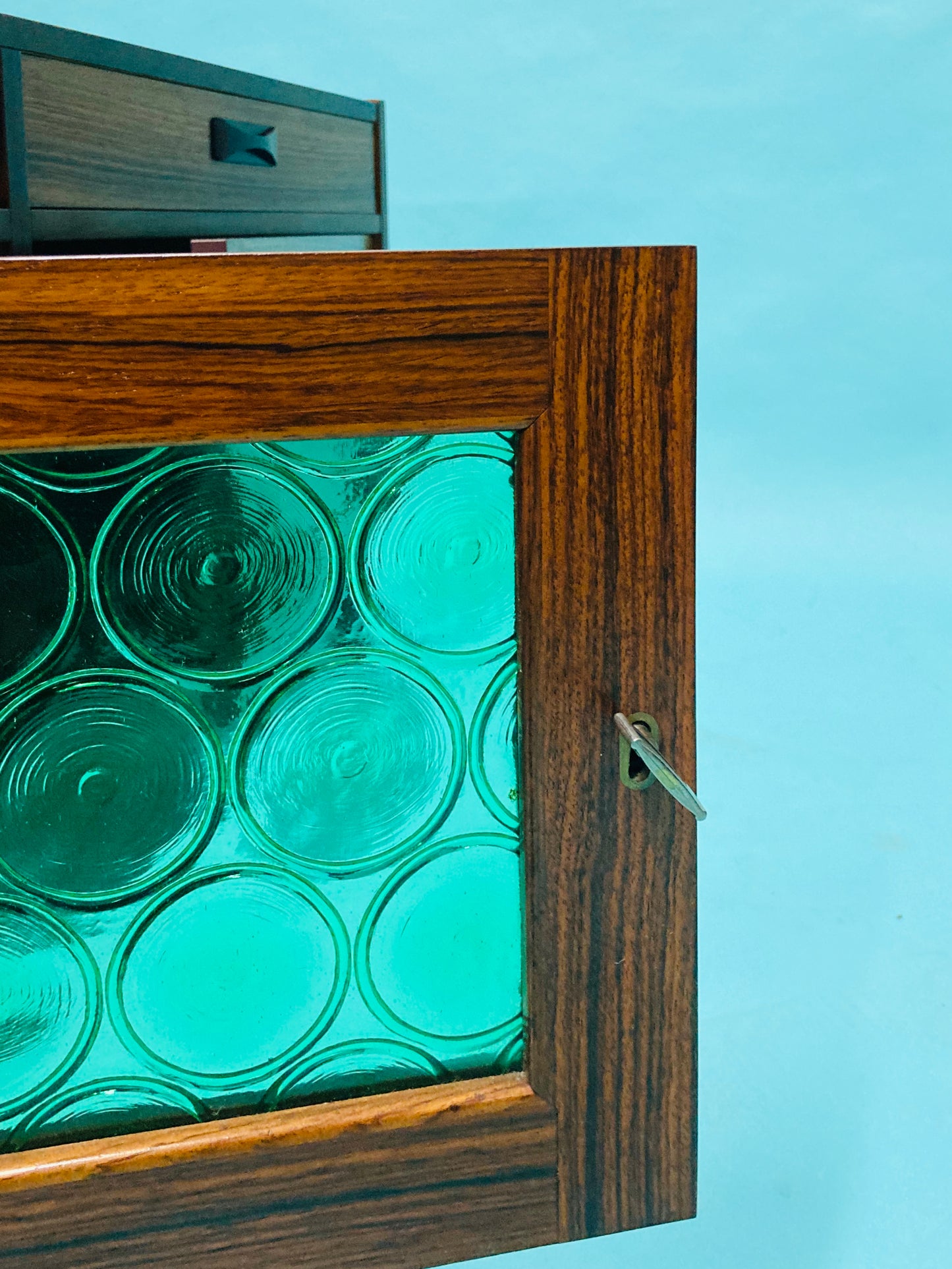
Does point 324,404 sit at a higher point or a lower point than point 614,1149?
higher

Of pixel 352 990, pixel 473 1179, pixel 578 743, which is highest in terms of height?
pixel 578 743

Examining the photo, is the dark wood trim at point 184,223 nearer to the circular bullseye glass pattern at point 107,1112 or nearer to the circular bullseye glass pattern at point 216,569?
the circular bullseye glass pattern at point 216,569

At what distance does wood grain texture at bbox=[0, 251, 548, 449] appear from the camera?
2.35ft

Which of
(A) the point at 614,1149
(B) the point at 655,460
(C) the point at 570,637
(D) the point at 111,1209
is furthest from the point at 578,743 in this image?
(D) the point at 111,1209

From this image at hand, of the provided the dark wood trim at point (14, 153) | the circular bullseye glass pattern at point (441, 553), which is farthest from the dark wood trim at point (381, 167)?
the circular bullseye glass pattern at point (441, 553)

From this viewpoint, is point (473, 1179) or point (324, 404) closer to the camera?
point (324, 404)

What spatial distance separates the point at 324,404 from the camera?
30.0 inches

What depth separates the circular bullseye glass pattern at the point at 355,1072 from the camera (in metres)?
0.87

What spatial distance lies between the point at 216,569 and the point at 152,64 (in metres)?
0.51

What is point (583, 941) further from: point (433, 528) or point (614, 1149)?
point (433, 528)

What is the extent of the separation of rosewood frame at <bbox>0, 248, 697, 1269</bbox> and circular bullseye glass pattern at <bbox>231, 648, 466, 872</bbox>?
0.06m

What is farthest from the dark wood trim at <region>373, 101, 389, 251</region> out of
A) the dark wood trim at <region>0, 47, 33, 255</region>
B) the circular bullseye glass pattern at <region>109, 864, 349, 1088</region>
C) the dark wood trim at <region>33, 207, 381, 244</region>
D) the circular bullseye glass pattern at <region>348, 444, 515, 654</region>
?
the circular bullseye glass pattern at <region>109, 864, 349, 1088</region>

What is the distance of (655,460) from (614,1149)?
0.43 metres

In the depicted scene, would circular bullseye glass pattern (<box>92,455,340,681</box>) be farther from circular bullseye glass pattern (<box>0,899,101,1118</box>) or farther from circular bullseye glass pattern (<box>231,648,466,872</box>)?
circular bullseye glass pattern (<box>0,899,101,1118</box>)
